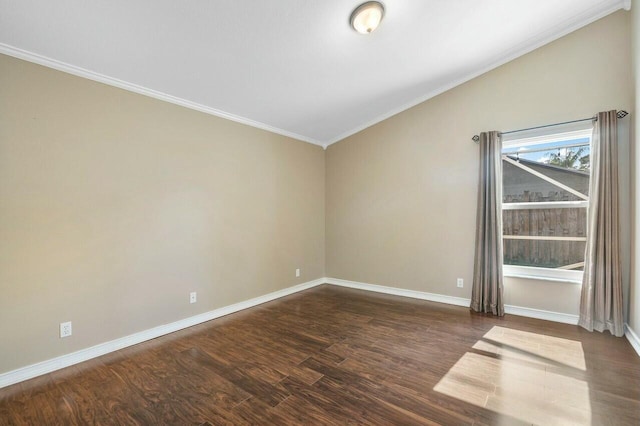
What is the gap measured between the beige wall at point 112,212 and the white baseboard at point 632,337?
12.8 feet

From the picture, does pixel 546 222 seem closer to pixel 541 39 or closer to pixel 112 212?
pixel 541 39

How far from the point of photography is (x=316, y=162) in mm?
5090

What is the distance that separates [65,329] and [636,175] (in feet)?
17.1

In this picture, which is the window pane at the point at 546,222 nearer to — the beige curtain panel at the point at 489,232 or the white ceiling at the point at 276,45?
the beige curtain panel at the point at 489,232

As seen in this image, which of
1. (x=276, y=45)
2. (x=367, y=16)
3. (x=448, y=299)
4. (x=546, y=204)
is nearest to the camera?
(x=367, y=16)

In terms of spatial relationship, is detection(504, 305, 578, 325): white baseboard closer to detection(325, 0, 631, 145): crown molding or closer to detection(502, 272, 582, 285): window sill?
detection(502, 272, 582, 285): window sill

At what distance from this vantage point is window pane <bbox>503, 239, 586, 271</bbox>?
319cm

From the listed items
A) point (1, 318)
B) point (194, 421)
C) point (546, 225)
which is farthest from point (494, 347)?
point (1, 318)

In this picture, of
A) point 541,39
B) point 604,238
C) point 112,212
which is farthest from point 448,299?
point 112,212

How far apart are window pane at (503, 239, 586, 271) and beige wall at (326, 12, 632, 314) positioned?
251mm

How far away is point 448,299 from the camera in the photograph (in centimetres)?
389

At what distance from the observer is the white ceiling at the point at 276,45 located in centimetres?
206

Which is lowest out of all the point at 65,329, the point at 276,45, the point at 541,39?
the point at 65,329

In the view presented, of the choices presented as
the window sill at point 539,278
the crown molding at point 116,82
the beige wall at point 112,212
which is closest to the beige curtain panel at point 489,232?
the window sill at point 539,278
